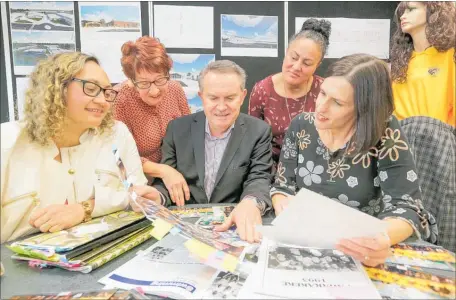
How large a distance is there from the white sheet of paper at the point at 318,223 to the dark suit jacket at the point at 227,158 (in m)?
0.68

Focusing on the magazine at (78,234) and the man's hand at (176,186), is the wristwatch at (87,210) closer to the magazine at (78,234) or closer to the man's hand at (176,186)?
the magazine at (78,234)

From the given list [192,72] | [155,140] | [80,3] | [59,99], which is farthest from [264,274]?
[80,3]

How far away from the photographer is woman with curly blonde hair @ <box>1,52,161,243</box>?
3.81 ft

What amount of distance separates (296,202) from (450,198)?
865 millimetres

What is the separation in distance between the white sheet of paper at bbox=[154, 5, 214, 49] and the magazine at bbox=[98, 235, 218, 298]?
195 cm

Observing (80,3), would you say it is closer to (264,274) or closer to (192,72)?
(192,72)

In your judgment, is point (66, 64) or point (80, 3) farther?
point (80, 3)

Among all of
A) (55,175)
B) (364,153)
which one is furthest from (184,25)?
(364,153)

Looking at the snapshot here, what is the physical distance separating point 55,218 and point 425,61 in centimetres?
218

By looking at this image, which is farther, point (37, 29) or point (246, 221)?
point (37, 29)

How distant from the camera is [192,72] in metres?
2.71

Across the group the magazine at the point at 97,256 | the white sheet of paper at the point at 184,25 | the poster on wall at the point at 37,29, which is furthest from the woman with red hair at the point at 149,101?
the poster on wall at the point at 37,29

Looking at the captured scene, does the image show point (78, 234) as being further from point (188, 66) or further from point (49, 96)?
point (188, 66)

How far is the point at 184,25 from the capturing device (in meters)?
2.67
